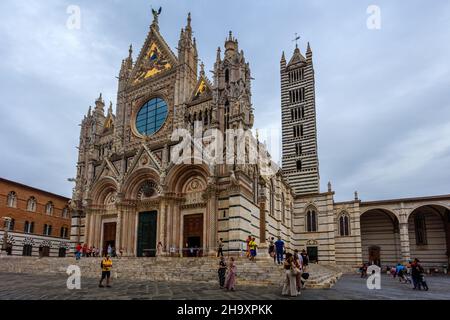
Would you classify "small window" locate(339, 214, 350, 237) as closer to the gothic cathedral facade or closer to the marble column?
the gothic cathedral facade

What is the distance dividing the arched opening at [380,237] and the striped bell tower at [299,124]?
7.08m

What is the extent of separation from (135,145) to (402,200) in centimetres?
2725

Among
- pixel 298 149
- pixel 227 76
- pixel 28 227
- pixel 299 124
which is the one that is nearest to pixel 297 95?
pixel 299 124

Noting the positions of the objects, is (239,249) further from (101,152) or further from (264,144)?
(101,152)

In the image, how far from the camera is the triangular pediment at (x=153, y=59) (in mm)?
31031

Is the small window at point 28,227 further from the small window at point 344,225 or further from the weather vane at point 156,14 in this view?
the small window at point 344,225

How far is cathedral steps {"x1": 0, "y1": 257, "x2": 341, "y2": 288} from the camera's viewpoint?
15055mm

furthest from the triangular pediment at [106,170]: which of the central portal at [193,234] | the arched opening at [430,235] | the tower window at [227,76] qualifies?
the arched opening at [430,235]

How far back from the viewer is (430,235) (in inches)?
1443

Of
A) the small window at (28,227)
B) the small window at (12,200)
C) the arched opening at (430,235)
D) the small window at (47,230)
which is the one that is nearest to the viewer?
the small window at (12,200)

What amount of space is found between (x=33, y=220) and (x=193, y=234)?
71.7 ft

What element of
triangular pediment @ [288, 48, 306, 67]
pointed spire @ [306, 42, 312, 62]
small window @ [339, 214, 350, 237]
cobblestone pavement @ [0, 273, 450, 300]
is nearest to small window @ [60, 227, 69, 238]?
cobblestone pavement @ [0, 273, 450, 300]

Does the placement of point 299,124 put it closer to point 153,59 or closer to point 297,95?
point 297,95

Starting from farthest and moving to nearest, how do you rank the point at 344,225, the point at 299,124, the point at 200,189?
1. the point at 299,124
2. the point at 344,225
3. the point at 200,189
